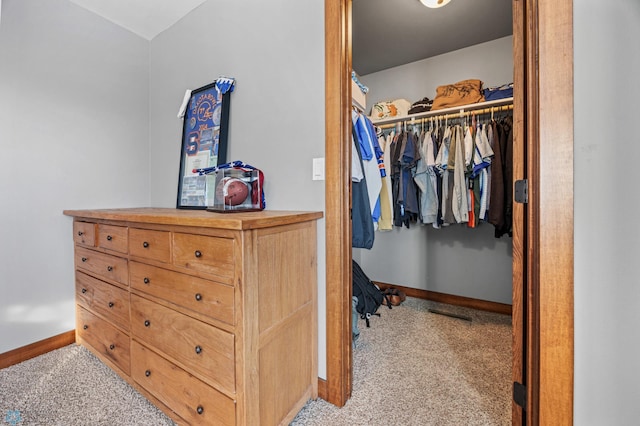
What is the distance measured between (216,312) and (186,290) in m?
0.21

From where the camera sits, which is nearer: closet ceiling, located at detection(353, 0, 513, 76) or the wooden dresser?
the wooden dresser

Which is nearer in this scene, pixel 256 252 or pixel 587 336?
pixel 587 336

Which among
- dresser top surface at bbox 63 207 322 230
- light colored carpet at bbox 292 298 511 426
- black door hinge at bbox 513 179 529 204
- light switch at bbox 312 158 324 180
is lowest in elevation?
light colored carpet at bbox 292 298 511 426

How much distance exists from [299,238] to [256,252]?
303 millimetres

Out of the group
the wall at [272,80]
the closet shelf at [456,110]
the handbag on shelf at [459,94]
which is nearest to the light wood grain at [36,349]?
the wall at [272,80]

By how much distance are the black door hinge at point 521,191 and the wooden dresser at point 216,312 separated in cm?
85

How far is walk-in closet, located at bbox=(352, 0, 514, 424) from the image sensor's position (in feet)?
7.54

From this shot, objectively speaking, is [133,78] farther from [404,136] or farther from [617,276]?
[617,276]

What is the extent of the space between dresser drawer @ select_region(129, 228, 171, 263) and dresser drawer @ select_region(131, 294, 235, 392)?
23 centimetres

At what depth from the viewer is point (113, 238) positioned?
1.62 meters

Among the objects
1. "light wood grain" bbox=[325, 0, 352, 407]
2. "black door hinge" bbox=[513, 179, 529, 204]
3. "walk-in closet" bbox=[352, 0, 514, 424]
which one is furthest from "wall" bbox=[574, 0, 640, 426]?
"walk-in closet" bbox=[352, 0, 514, 424]

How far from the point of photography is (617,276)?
90 cm

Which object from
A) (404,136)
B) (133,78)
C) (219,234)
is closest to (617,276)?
(219,234)

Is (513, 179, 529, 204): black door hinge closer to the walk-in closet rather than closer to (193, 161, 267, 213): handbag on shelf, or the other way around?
the walk-in closet
